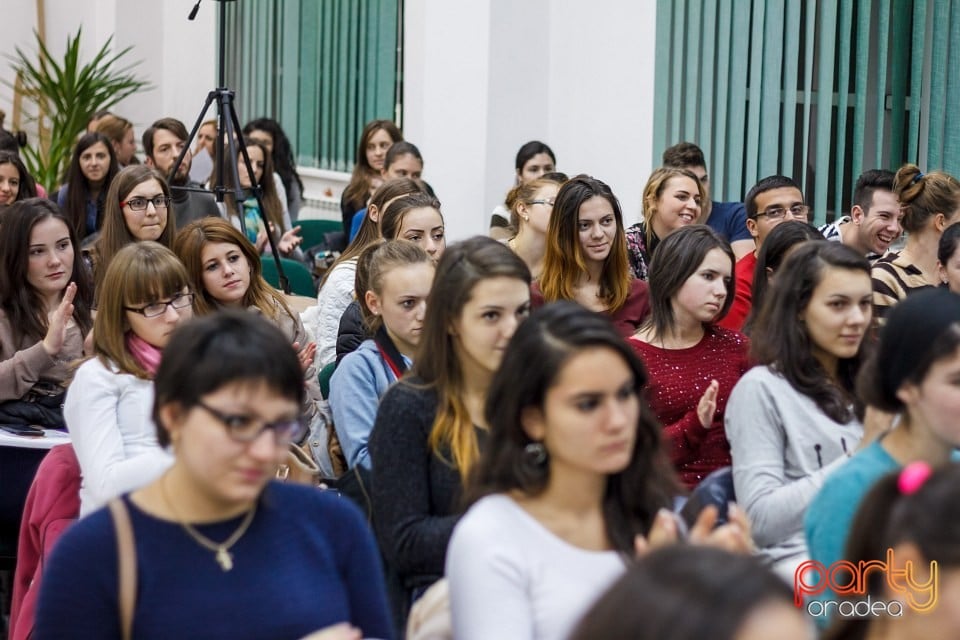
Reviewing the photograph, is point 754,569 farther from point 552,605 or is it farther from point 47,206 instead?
point 47,206

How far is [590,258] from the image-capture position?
14.6 feet

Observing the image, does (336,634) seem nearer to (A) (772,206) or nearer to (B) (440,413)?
(B) (440,413)

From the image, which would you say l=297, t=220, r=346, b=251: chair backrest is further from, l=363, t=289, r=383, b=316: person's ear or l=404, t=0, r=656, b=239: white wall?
l=363, t=289, r=383, b=316: person's ear

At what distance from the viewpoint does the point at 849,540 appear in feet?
5.97

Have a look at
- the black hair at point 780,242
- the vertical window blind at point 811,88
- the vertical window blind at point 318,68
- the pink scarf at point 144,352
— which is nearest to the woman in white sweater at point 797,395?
the black hair at point 780,242

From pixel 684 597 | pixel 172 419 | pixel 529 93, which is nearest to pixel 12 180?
pixel 529 93

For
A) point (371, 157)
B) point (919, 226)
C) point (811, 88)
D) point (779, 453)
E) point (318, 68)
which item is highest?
point (318, 68)

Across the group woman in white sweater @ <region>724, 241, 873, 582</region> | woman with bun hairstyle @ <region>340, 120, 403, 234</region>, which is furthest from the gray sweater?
woman with bun hairstyle @ <region>340, 120, 403, 234</region>

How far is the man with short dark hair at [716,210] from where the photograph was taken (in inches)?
231

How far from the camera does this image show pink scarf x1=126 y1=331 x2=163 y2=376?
3.17 meters

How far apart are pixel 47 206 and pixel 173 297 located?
3.76 ft

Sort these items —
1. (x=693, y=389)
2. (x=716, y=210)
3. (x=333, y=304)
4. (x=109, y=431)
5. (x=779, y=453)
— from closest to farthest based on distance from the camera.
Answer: (x=779, y=453)
(x=109, y=431)
(x=693, y=389)
(x=333, y=304)
(x=716, y=210)

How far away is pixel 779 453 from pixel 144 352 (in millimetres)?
1408

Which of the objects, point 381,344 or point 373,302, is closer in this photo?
point 381,344
